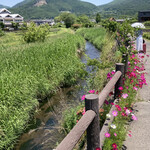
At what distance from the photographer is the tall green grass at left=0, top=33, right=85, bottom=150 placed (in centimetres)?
425

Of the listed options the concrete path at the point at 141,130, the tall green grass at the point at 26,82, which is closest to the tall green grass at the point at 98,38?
the tall green grass at the point at 26,82

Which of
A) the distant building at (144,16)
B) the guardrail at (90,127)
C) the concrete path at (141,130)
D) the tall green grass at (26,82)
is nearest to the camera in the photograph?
the guardrail at (90,127)

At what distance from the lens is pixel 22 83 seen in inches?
216

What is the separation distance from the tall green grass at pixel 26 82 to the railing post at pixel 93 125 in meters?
2.39

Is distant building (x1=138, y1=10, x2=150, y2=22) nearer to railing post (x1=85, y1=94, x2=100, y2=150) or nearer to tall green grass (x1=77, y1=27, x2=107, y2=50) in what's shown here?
tall green grass (x1=77, y1=27, x2=107, y2=50)

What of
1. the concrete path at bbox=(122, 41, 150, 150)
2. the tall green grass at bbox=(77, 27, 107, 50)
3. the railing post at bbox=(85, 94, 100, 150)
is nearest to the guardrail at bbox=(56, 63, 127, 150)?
the railing post at bbox=(85, 94, 100, 150)

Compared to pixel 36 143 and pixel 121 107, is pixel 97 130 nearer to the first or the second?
pixel 121 107

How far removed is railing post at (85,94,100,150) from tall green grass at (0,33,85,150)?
2389mm

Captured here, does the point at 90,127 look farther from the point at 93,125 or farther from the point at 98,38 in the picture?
the point at 98,38

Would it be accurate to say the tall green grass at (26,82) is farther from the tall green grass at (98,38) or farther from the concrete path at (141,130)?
the tall green grass at (98,38)

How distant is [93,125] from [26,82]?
3865 millimetres

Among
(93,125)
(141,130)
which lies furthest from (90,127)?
(141,130)

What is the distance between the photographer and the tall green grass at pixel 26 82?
167 inches

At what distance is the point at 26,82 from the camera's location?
5625 millimetres
